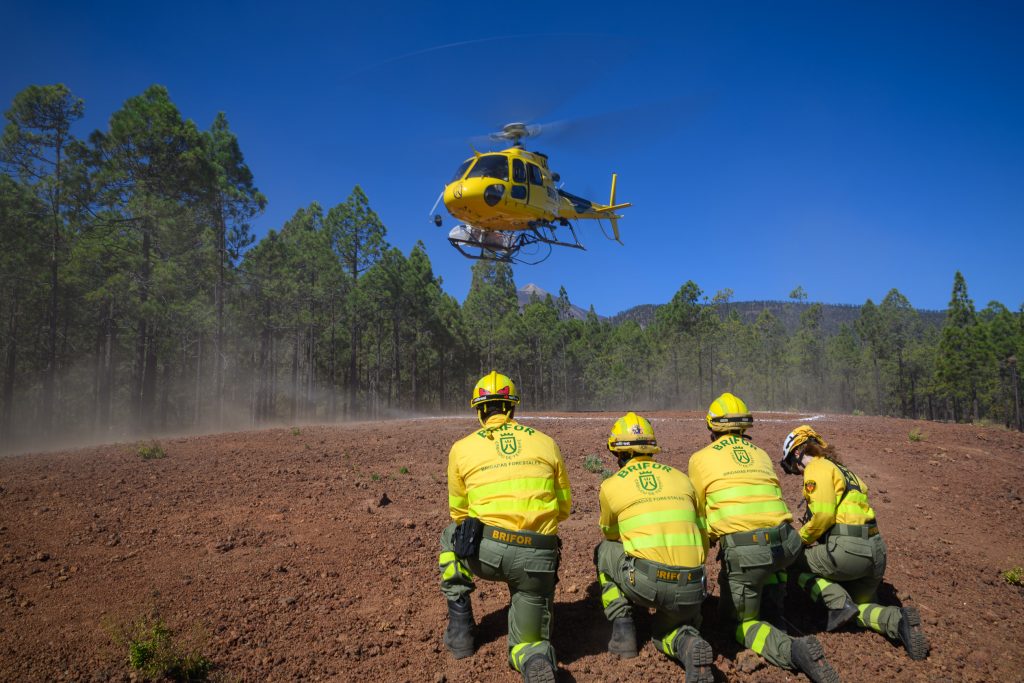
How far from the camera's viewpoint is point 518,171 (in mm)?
14625

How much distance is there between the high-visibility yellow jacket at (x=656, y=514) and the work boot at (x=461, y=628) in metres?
1.28

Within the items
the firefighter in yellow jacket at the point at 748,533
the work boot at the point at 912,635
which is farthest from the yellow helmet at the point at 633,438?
the work boot at the point at 912,635

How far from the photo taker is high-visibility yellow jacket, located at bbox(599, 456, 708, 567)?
3.78 metres

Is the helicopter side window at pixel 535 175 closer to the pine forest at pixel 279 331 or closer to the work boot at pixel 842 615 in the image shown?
the work boot at pixel 842 615

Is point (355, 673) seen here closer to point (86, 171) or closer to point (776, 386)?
point (86, 171)

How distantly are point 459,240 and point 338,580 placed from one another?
38.7ft

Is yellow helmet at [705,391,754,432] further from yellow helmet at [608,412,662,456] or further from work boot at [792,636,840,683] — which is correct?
work boot at [792,636,840,683]

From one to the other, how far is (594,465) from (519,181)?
8.31 m

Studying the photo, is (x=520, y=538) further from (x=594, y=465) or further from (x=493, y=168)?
(x=493, y=168)

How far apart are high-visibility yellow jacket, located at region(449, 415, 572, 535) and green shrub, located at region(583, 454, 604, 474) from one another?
17.6 feet

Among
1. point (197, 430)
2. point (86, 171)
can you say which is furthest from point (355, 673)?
point (86, 171)

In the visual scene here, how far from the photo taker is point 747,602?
4.12 metres

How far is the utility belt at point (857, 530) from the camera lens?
4.44 metres

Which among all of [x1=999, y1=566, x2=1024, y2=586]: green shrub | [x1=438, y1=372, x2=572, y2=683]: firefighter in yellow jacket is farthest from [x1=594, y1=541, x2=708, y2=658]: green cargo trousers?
[x1=999, y1=566, x2=1024, y2=586]: green shrub
